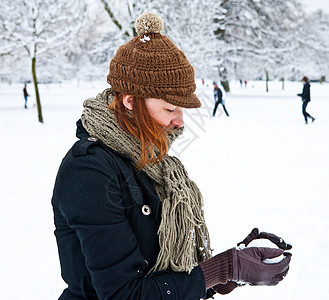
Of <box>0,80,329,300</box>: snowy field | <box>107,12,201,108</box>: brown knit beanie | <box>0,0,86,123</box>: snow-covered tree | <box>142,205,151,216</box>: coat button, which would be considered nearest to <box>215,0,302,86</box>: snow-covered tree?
<box>0,0,86,123</box>: snow-covered tree

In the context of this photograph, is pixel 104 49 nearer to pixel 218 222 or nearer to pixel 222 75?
pixel 222 75

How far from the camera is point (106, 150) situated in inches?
44.6

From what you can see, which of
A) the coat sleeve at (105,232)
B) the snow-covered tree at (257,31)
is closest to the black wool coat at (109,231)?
the coat sleeve at (105,232)

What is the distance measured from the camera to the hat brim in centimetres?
115

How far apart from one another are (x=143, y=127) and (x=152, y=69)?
20cm

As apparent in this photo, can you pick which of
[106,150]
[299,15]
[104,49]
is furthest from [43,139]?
[299,15]

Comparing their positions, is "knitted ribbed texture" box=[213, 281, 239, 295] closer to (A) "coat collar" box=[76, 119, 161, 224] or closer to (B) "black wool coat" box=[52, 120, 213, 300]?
(B) "black wool coat" box=[52, 120, 213, 300]

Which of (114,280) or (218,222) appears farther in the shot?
(218,222)

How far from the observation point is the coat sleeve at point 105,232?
0.99 metres

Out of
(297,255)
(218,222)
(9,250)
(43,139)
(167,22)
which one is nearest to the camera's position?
(297,255)

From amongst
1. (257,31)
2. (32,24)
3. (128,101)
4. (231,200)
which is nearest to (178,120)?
(128,101)

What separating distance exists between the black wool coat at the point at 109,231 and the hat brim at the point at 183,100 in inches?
10.0

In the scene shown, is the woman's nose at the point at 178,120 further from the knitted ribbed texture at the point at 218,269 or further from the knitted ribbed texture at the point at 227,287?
the knitted ribbed texture at the point at 227,287

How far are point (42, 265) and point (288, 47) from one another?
947 inches
